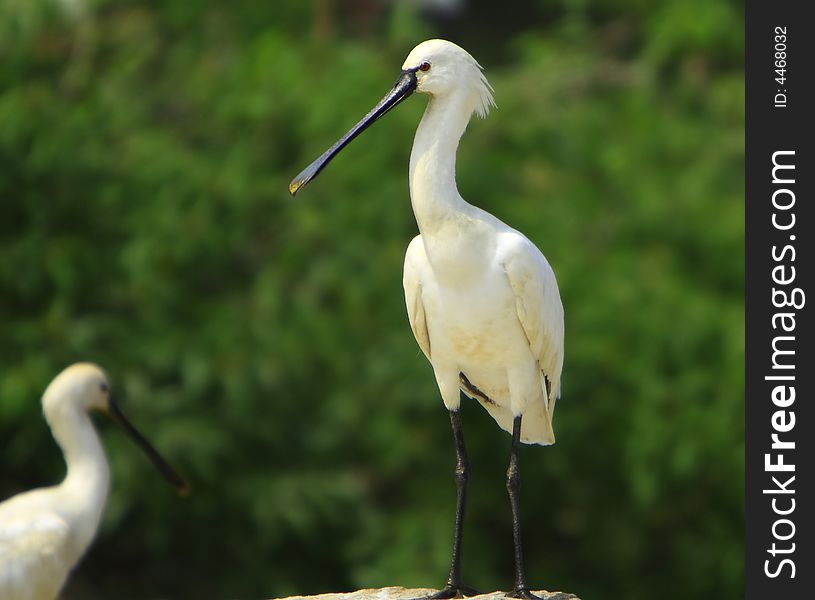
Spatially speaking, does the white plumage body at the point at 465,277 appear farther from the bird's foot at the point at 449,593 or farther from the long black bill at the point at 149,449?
the long black bill at the point at 149,449

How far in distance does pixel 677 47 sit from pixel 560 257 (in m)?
3.74

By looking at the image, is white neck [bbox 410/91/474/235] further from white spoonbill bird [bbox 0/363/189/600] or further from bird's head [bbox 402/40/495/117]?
white spoonbill bird [bbox 0/363/189/600]

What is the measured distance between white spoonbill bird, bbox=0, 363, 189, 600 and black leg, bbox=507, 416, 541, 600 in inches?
122

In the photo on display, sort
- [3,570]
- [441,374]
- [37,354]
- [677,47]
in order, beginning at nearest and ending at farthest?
[441,374] < [3,570] < [37,354] < [677,47]

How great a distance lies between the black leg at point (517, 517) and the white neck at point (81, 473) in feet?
10.2

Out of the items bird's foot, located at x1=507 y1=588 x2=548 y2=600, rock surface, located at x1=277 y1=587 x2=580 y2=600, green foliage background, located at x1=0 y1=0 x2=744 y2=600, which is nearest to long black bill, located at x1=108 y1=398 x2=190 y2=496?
green foliage background, located at x1=0 y1=0 x2=744 y2=600

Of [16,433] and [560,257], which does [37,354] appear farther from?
[560,257]

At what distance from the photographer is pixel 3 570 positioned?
898 centimetres

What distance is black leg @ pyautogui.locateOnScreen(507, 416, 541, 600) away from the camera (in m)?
6.66

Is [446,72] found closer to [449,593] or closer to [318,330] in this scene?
[449,593]

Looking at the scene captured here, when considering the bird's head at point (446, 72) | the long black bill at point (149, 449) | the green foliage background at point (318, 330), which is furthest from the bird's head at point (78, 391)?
the bird's head at point (446, 72)

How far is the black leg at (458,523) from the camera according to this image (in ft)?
22.4

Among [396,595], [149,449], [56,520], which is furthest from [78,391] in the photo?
[396,595]

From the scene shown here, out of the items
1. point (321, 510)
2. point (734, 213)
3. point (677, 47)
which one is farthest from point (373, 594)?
point (677, 47)
